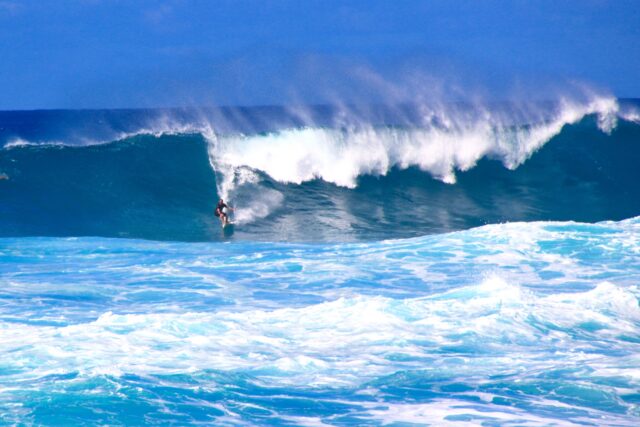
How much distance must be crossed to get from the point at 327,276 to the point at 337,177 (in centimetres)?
1092

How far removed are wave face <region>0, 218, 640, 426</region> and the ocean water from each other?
3 cm

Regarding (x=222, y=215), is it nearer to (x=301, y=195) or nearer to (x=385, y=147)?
(x=301, y=195)

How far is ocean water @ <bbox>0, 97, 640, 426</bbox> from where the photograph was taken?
6.15m

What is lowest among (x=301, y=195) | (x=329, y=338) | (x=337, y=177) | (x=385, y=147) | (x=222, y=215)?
(x=329, y=338)

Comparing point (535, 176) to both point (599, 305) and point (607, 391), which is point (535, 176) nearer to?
point (599, 305)

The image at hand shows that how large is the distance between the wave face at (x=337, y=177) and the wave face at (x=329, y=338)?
13.6 feet

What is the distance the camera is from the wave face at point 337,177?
18.1 meters

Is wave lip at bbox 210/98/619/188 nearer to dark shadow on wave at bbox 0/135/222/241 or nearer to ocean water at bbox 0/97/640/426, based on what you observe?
ocean water at bbox 0/97/640/426

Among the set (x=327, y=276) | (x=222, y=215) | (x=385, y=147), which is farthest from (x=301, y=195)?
(x=327, y=276)

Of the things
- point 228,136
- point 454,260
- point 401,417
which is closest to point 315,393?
point 401,417

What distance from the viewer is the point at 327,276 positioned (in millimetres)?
11461

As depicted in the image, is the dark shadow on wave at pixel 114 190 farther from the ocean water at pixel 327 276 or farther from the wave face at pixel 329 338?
the wave face at pixel 329 338

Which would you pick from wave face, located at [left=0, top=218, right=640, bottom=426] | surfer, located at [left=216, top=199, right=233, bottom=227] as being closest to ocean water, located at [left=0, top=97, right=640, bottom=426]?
wave face, located at [left=0, top=218, right=640, bottom=426]

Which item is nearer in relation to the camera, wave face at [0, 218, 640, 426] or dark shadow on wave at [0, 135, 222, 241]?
wave face at [0, 218, 640, 426]
